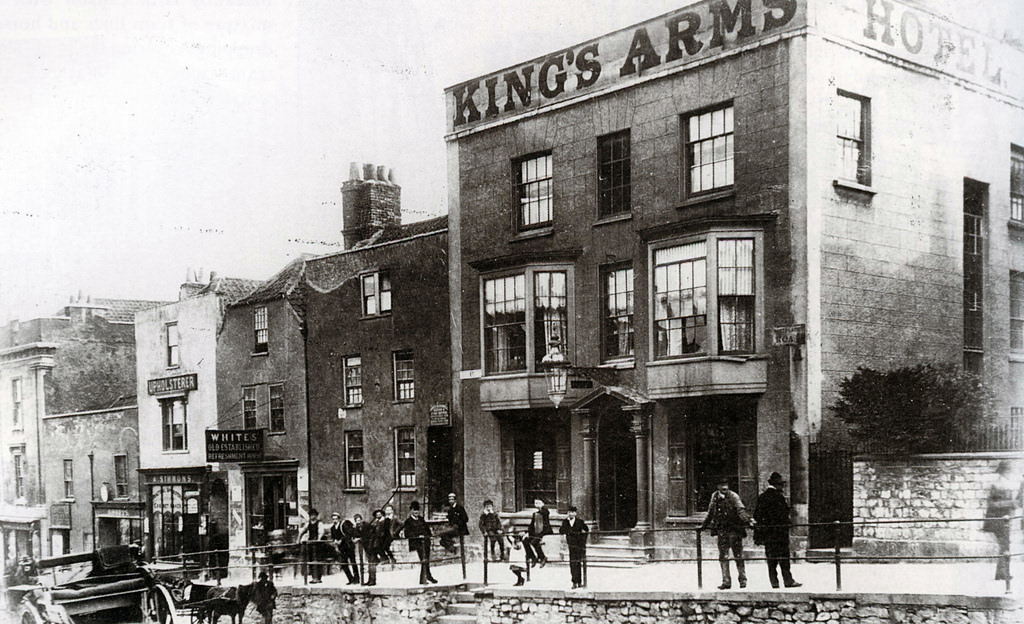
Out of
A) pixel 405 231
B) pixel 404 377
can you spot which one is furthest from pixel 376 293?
pixel 404 377

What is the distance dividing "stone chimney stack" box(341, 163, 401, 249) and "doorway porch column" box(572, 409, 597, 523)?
4.09 m

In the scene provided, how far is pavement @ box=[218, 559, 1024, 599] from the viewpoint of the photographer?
1035 cm

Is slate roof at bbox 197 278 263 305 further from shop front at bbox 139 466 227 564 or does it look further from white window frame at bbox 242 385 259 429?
shop front at bbox 139 466 227 564

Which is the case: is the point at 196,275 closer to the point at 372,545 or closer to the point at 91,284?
the point at 91,284

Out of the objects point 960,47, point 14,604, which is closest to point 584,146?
point 960,47

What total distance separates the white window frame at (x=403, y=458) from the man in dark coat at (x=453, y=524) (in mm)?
1695

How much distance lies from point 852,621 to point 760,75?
6410 mm

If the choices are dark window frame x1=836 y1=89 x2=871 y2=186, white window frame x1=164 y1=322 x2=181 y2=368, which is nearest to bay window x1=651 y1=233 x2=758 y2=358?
dark window frame x1=836 y1=89 x2=871 y2=186

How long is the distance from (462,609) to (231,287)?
7009 millimetres

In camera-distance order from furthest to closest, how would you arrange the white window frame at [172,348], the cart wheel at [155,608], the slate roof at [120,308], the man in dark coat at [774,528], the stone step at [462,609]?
the white window frame at [172,348] → the slate roof at [120,308] → the cart wheel at [155,608] → the stone step at [462,609] → the man in dark coat at [774,528]

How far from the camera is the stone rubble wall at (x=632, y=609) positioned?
392 inches

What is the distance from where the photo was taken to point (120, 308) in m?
17.1

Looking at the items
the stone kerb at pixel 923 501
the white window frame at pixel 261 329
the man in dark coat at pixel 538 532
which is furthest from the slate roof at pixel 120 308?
the stone kerb at pixel 923 501

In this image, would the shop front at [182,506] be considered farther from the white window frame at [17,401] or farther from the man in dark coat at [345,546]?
the man in dark coat at [345,546]
